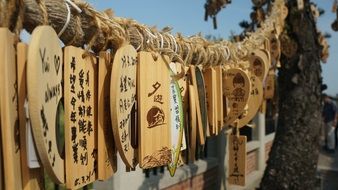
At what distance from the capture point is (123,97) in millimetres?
1168

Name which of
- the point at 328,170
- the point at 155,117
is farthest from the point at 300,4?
the point at 328,170

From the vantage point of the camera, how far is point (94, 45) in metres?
1.25

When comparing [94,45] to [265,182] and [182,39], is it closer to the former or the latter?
[182,39]

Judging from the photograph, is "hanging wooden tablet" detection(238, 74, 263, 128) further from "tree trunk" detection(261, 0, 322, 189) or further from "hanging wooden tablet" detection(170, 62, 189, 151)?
"tree trunk" detection(261, 0, 322, 189)

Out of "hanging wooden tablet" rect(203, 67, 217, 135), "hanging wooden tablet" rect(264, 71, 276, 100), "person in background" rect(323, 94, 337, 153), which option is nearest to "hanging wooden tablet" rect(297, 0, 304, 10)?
"hanging wooden tablet" rect(264, 71, 276, 100)

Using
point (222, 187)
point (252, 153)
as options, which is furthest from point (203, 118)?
point (252, 153)

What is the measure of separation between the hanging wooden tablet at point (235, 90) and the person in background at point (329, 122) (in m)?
8.64

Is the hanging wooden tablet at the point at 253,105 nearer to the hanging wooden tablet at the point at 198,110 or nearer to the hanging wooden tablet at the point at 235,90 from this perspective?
the hanging wooden tablet at the point at 235,90

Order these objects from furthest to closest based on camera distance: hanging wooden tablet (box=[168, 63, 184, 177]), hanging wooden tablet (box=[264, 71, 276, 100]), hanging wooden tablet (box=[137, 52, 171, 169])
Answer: hanging wooden tablet (box=[264, 71, 276, 100])
hanging wooden tablet (box=[168, 63, 184, 177])
hanging wooden tablet (box=[137, 52, 171, 169])

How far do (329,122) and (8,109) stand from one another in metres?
10.8

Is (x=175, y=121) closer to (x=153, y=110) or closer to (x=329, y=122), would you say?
(x=153, y=110)

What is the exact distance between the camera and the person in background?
10.6m

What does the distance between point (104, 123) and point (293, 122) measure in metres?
4.16

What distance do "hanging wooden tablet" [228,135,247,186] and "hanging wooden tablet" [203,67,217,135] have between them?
1.25 metres
